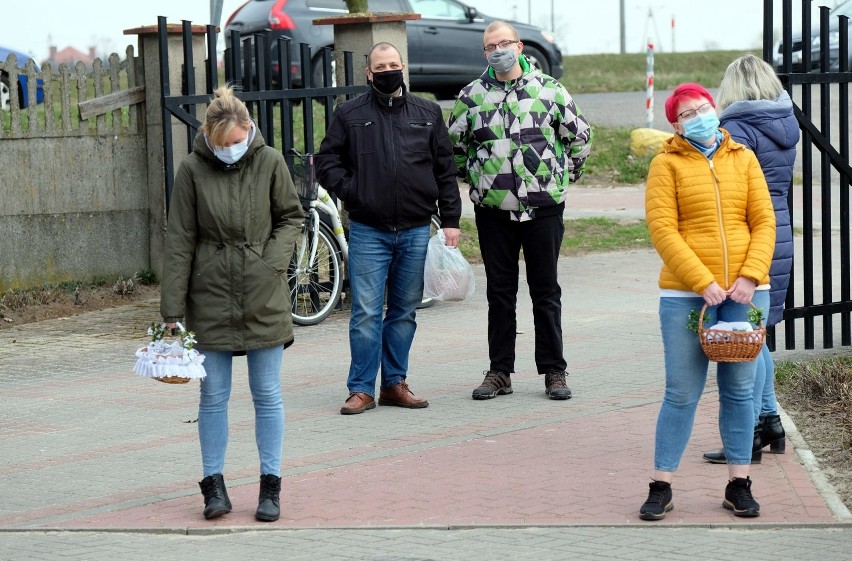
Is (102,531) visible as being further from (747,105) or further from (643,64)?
(643,64)

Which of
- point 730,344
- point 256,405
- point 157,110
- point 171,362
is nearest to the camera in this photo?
point 730,344

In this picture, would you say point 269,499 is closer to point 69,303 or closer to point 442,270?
point 442,270

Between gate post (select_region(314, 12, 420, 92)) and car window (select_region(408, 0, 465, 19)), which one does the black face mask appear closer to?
gate post (select_region(314, 12, 420, 92))

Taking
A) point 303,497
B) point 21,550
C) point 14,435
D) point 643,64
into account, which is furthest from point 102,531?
point 643,64

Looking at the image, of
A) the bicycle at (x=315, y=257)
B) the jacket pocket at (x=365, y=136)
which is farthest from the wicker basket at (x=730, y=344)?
the bicycle at (x=315, y=257)

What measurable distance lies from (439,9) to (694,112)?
1594 cm

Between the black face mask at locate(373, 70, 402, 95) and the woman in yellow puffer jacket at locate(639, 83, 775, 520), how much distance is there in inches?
85.0

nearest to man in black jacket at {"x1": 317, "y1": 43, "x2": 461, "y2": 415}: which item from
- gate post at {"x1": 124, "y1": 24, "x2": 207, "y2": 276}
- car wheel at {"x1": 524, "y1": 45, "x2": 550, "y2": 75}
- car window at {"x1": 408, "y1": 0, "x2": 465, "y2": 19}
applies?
gate post at {"x1": 124, "y1": 24, "x2": 207, "y2": 276}

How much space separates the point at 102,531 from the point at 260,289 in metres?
1.14

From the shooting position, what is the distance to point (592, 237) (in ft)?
47.6

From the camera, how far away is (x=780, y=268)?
6449mm

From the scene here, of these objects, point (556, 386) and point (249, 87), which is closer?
point (556, 386)

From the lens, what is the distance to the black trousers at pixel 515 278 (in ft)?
25.4

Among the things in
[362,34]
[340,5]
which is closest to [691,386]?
[362,34]
